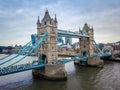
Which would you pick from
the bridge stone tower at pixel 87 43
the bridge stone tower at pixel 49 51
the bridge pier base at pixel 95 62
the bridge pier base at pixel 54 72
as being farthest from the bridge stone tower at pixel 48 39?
the bridge stone tower at pixel 87 43

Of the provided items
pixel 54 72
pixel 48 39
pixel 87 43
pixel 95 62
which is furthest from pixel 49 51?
pixel 87 43

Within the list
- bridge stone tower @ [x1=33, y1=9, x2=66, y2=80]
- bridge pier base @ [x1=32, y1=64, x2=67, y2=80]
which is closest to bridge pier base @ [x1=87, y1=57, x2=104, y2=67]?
bridge stone tower @ [x1=33, y1=9, x2=66, y2=80]

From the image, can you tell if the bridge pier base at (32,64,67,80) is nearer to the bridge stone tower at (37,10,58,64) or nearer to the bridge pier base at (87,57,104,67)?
→ the bridge stone tower at (37,10,58,64)

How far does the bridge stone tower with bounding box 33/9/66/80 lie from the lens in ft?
95.6

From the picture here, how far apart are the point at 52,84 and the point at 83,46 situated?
2865 centimetres

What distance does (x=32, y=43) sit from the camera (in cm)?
3234

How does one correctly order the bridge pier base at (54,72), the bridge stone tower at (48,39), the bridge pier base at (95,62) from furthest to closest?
the bridge pier base at (95,62)
the bridge stone tower at (48,39)
the bridge pier base at (54,72)

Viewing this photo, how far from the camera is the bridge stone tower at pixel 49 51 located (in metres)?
29.1

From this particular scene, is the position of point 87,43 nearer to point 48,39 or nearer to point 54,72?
point 48,39

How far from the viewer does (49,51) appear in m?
31.2

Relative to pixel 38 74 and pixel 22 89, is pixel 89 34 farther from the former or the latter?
pixel 22 89

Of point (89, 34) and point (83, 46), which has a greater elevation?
point (89, 34)

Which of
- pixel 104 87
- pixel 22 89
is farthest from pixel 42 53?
pixel 104 87

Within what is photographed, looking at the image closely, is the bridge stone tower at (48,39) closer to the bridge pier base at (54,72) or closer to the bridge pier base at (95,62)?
the bridge pier base at (54,72)
